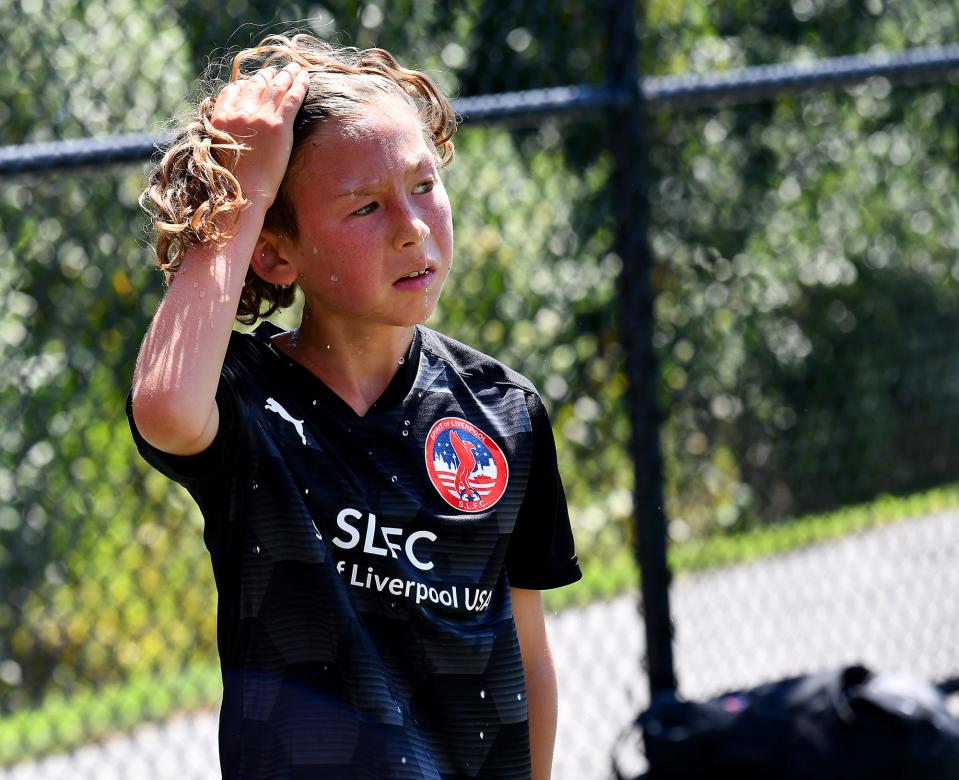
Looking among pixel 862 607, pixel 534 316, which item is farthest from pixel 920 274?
pixel 534 316

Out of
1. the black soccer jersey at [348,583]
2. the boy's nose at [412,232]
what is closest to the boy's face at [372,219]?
the boy's nose at [412,232]

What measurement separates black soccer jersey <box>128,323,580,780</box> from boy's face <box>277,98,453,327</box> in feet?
0.41

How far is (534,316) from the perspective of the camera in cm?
372

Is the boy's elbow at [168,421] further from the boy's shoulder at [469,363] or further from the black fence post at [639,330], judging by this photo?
the black fence post at [639,330]

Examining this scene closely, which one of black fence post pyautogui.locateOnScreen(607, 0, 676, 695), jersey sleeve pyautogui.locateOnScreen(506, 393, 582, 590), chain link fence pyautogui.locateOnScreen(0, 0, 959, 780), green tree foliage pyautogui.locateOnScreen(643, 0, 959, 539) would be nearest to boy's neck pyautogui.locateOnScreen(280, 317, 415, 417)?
jersey sleeve pyautogui.locateOnScreen(506, 393, 582, 590)

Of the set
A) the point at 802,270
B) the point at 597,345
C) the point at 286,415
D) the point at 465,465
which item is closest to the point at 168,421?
the point at 286,415

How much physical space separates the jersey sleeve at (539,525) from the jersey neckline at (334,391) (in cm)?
18

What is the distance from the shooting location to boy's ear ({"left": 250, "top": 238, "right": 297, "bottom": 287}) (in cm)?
160

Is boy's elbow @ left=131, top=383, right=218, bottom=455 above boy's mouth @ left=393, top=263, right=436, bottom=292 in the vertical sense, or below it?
below

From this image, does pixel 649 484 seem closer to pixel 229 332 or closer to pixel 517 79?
pixel 517 79

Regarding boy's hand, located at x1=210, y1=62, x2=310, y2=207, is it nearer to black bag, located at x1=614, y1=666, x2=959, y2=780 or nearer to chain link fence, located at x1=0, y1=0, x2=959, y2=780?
chain link fence, located at x1=0, y1=0, x2=959, y2=780

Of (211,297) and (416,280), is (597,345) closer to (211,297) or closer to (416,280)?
(416,280)

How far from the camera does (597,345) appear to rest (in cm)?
370

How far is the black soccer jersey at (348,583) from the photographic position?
149 cm
